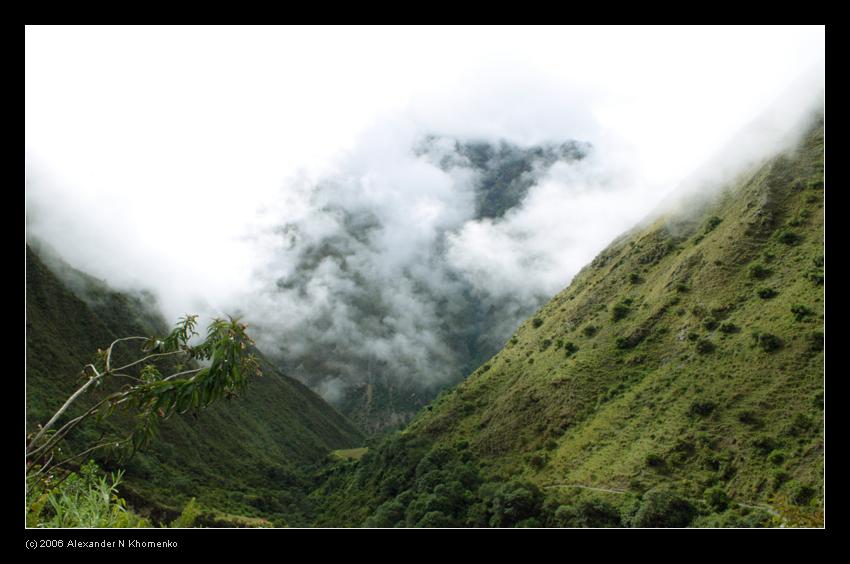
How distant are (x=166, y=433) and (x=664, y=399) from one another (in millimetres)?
112372

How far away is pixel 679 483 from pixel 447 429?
46.1m

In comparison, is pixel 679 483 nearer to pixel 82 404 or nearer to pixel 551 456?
pixel 551 456

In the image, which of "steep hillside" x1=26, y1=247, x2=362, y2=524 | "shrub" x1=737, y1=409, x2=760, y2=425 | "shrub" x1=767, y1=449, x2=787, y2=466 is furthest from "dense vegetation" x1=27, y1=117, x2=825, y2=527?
"steep hillside" x1=26, y1=247, x2=362, y2=524

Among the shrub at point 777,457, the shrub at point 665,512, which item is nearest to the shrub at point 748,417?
the shrub at point 777,457

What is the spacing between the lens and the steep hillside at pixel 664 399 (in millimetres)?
46000

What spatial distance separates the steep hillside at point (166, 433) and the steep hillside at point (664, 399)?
31171 mm

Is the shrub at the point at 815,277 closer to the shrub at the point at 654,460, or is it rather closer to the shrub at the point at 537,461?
the shrub at the point at 654,460

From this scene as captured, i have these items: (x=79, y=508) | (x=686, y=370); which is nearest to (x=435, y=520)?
(x=686, y=370)

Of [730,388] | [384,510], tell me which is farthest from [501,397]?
[730,388]

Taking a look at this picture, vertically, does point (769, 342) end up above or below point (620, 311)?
below

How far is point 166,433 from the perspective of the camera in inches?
4700

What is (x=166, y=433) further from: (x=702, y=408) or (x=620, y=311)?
(x=702, y=408)

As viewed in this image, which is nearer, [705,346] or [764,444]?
[764,444]
